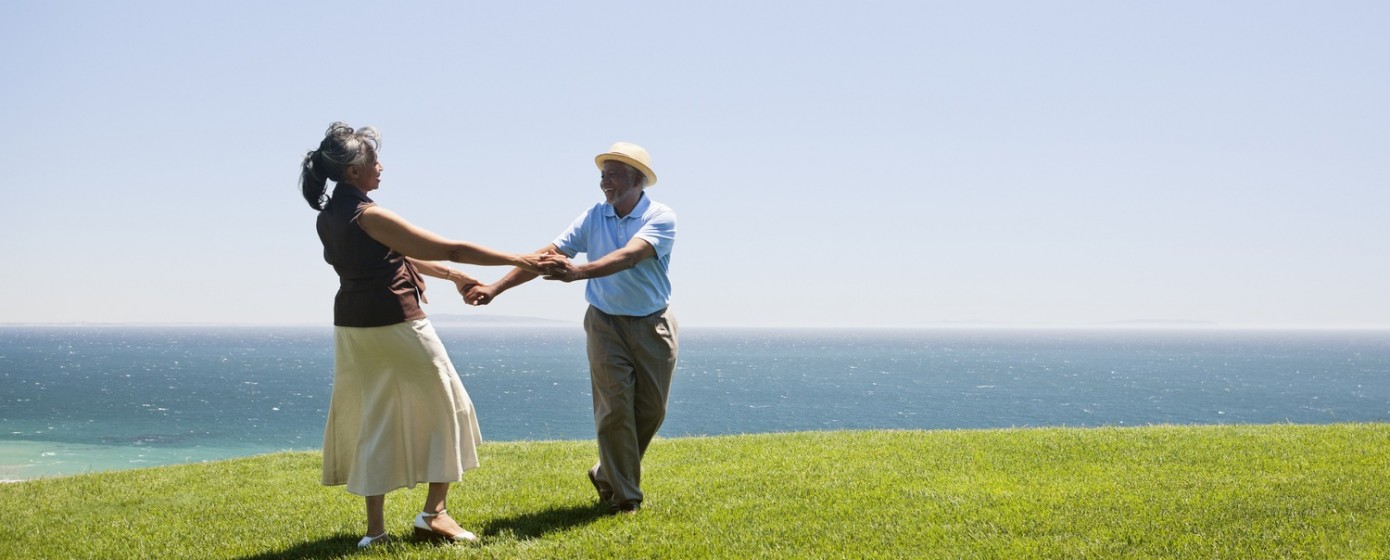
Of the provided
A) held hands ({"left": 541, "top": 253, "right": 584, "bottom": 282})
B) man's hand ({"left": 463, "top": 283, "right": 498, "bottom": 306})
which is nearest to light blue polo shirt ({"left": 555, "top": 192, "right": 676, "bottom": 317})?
held hands ({"left": 541, "top": 253, "right": 584, "bottom": 282})

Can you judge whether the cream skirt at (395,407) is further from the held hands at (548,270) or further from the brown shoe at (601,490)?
the brown shoe at (601,490)

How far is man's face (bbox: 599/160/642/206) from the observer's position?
20.8 ft

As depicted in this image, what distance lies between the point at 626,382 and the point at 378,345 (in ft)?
5.22

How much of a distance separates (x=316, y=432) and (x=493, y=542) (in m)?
76.5

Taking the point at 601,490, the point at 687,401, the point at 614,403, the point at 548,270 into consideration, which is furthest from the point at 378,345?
the point at 687,401

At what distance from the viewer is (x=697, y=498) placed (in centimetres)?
686

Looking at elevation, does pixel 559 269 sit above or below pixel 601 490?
above

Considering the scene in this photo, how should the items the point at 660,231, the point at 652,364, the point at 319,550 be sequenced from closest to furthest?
the point at 319,550, the point at 660,231, the point at 652,364

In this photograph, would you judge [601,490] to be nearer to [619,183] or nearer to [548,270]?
[548,270]

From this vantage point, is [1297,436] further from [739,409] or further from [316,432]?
[739,409]

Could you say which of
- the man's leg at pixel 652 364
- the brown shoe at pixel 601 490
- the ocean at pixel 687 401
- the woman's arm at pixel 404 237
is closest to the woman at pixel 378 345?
the woman's arm at pixel 404 237

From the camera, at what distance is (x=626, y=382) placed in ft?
20.5

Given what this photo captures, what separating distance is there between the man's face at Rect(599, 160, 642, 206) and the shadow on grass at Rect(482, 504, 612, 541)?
2.00 metres

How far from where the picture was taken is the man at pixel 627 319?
621cm
